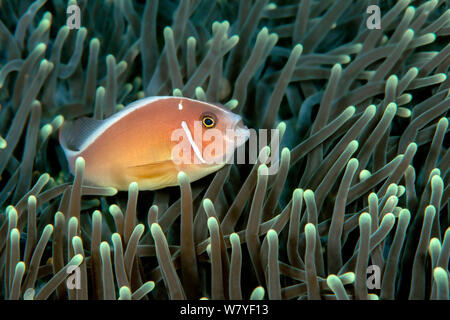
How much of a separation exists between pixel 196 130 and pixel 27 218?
0.73 metres

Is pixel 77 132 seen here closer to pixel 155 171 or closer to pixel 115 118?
pixel 115 118

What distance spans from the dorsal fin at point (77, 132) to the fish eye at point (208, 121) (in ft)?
1.28

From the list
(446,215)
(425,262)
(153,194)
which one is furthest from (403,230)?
(153,194)

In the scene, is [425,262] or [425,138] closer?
[425,262]

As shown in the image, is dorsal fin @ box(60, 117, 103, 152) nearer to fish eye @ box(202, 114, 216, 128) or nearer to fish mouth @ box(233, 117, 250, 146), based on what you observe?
fish eye @ box(202, 114, 216, 128)

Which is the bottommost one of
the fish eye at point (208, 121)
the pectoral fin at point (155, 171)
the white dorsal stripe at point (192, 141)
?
the pectoral fin at point (155, 171)

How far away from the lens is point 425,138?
1.76 metres

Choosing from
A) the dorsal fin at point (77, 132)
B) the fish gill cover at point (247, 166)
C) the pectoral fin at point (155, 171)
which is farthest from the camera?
the dorsal fin at point (77, 132)

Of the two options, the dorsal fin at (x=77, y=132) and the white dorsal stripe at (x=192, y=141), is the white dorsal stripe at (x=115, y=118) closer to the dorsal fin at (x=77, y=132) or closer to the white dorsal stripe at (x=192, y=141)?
the dorsal fin at (x=77, y=132)

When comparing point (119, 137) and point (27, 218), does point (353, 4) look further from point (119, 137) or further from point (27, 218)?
point (27, 218)

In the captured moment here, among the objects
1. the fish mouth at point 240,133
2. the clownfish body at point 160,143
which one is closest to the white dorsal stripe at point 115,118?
the clownfish body at point 160,143

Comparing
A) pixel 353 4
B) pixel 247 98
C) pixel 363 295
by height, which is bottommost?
pixel 363 295

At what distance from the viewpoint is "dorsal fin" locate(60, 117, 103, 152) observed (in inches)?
61.1

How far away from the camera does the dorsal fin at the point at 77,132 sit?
1551 mm
